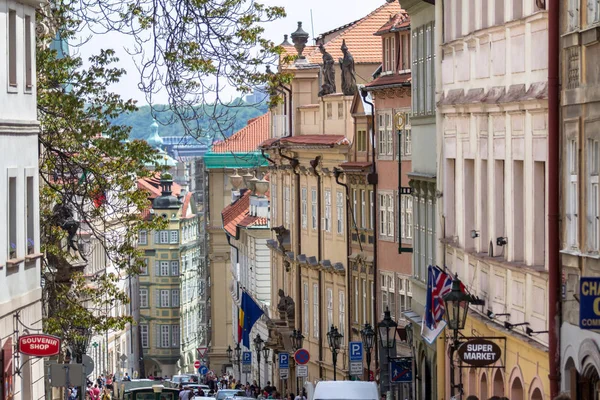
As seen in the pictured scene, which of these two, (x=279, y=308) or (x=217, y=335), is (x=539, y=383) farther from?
(x=217, y=335)

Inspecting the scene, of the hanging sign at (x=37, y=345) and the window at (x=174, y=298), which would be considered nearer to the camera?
the hanging sign at (x=37, y=345)

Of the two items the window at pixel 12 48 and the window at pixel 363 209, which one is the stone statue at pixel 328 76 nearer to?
the window at pixel 363 209

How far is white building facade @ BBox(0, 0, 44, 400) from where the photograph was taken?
85.0ft

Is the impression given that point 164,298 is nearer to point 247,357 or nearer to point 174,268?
point 174,268

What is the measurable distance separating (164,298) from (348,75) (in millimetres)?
Answer: 98406

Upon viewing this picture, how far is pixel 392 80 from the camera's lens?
4128 cm

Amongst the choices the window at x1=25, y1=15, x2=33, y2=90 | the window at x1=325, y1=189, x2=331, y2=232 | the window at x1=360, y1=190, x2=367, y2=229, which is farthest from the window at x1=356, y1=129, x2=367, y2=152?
the window at x1=25, y1=15, x2=33, y2=90

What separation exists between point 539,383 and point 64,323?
1078 centimetres

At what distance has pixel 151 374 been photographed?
467ft

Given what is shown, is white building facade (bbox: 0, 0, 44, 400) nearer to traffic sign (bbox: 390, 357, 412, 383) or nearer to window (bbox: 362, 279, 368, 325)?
traffic sign (bbox: 390, 357, 412, 383)

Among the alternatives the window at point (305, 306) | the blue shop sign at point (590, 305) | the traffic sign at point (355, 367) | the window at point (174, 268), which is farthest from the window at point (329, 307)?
the window at point (174, 268)

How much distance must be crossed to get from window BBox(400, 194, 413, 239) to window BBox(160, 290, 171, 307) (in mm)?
105260

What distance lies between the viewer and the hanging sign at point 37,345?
25188 millimetres

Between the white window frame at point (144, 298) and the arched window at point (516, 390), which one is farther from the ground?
the arched window at point (516, 390)
